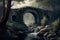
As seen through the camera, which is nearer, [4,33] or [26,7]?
[4,33]

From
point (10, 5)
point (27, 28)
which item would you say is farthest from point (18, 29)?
point (10, 5)

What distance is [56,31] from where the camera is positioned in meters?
3.90

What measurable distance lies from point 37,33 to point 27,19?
43 cm

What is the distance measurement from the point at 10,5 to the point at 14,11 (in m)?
0.38

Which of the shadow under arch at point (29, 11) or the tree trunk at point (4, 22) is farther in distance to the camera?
the shadow under arch at point (29, 11)

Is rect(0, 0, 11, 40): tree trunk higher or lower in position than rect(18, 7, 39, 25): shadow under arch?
lower

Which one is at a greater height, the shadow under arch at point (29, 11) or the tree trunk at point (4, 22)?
the shadow under arch at point (29, 11)

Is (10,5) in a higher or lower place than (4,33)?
higher

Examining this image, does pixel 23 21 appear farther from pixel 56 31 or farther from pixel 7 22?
pixel 56 31

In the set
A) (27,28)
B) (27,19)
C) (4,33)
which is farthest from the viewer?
(27,19)

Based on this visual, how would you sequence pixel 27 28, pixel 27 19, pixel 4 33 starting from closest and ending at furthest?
pixel 4 33, pixel 27 28, pixel 27 19

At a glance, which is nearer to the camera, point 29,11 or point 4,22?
point 4,22

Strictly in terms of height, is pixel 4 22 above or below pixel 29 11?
below

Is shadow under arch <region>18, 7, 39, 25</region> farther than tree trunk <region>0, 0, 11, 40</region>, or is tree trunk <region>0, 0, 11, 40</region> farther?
shadow under arch <region>18, 7, 39, 25</region>
